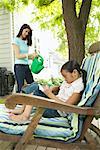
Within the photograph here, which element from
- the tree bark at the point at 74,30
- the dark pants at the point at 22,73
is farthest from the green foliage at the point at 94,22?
the dark pants at the point at 22,73

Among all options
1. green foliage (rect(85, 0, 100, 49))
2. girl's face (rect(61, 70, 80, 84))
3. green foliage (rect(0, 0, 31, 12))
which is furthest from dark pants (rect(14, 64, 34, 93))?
green foliage (rect(85, 0, 100, 49))

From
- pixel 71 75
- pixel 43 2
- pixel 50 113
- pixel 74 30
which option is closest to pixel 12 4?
pixel 43 2

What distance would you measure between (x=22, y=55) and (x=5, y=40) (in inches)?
214

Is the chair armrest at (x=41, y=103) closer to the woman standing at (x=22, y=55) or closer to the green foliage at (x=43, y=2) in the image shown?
the woman standing at (x=22, y=55)

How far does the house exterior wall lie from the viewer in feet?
32.1

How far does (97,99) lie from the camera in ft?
7.47

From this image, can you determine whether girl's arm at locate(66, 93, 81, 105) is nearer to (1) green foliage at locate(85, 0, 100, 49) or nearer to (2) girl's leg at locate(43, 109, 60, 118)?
(2) girl's leg at locate(43, 109, 60, 118)

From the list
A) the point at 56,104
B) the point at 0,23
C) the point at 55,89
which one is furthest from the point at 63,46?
the point at 56,104

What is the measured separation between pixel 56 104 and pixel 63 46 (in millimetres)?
19419

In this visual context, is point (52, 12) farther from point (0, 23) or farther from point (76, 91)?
point (76, 91)

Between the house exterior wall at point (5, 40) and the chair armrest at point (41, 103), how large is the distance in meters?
7.77

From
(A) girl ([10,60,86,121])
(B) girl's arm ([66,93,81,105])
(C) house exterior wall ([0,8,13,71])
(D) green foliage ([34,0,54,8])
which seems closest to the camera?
(B) girl's arm ([66,93,81,105])

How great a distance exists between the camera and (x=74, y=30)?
5660 mm

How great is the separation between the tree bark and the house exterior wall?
4.31 m
